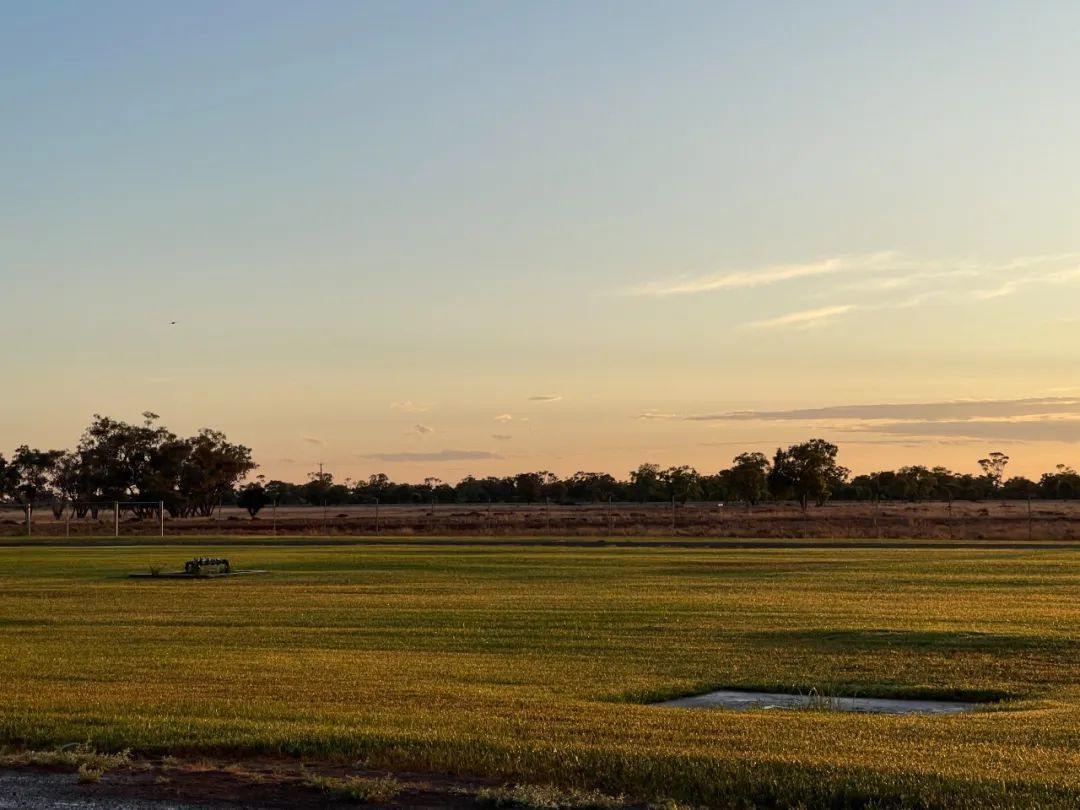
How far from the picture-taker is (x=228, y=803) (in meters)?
8.35

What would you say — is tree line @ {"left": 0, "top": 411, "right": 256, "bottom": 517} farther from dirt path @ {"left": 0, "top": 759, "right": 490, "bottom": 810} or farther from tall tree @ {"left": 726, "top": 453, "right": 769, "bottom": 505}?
dirt path @ {"left": 0, "top": 759, "right": 490, "bottom": 810}

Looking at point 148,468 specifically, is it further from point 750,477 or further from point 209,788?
point 209,788

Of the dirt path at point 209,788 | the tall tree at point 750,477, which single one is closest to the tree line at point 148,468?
the tall tree at point 750,477

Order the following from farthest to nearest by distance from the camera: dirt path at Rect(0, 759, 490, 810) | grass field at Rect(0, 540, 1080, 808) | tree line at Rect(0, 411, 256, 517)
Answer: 1. tree line at Rect(0, 411, 256, 517)
2. grass field at Rect(0, 540, 1080, 808)
3. dirt path at Rect(0, 759, 490, 810)

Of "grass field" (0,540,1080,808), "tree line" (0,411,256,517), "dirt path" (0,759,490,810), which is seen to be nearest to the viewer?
"dirt path" (0,759,490,810)

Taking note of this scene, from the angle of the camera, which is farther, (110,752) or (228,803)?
(110,752)

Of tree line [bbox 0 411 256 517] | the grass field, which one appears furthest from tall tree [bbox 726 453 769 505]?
the grass field

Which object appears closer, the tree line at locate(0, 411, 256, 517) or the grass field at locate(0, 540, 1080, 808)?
the grass field at locate(0, 540, 1080, 808)

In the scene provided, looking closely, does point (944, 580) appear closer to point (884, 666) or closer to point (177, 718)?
point (884, 666)

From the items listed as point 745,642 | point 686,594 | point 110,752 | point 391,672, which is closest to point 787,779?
point 110,752

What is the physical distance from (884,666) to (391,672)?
238 inches

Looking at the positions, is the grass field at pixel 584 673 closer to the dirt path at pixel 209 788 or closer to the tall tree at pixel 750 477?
the dirt path at pixel 209 788

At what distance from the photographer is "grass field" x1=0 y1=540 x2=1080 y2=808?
906cm

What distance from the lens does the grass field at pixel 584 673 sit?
9.06m
